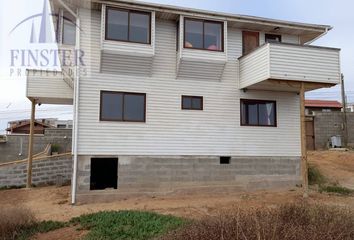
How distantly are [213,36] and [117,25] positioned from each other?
3.65m

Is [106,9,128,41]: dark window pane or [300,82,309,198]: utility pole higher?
[106,9,128,41]: dark window pane

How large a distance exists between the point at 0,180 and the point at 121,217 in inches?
419

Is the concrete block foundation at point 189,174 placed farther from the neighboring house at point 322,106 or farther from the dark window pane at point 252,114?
the neighboring house at point 322,106

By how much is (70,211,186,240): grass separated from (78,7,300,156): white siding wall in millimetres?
3699

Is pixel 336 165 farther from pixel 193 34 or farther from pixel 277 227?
pixel 277 227

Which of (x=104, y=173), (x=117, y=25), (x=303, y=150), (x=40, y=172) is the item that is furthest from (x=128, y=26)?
(x=40, y=172)

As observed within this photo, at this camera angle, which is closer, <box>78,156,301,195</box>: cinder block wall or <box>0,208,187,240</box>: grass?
<box>0,208,187,240</box>: grass

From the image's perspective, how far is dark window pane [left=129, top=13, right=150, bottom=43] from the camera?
1319 cm

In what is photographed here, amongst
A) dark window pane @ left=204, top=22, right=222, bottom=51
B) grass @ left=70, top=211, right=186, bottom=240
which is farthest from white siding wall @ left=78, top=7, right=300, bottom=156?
grass @ left=70, top=211, right=186, bottom=240

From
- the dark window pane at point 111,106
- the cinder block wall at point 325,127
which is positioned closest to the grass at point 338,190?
the dark window pane at point 111,106

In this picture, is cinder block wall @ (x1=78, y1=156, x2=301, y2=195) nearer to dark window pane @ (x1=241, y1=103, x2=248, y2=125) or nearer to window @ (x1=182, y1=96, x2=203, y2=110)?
dark window pane @ (x1=241, y1=103, x2=248, y2=125)

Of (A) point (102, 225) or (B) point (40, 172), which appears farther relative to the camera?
(B) point (40, 172)

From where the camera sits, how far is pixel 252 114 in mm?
14953

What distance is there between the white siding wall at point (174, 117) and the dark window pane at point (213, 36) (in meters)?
0.77
